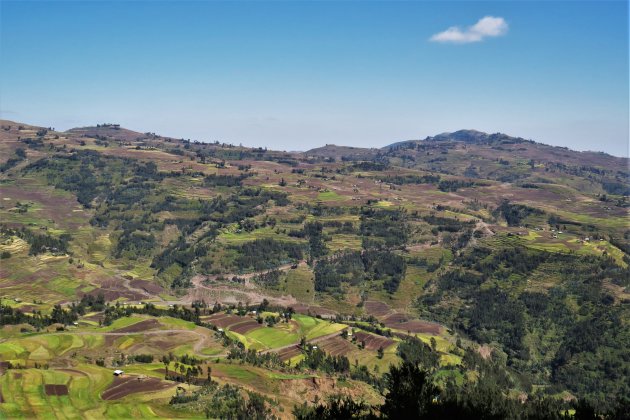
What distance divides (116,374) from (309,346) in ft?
196

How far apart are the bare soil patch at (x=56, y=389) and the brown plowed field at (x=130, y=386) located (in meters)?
6.77

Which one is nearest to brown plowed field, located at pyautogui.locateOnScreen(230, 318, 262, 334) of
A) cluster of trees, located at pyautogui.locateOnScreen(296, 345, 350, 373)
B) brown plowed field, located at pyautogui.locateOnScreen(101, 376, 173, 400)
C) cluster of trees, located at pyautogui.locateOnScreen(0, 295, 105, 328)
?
cluster of trees, located at pyautogui.locateOnScreen(296, 345, 350, 373)

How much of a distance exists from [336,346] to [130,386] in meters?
69.2

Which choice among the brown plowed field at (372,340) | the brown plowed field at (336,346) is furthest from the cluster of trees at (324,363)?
the brown plowed field at (372,340)

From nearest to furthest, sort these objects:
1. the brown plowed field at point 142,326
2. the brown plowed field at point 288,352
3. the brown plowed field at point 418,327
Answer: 1. the brown plowed field at point 288,352
2. the brown plowed field at point 142,326
3. the brown plowed field at point 418,327

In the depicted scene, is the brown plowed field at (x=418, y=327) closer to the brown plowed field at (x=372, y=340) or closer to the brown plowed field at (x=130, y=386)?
the brown plowed field at (x=372, y=340)

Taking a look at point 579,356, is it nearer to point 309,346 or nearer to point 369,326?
point 369,326

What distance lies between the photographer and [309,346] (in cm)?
14738

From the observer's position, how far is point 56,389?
9162 centimetres

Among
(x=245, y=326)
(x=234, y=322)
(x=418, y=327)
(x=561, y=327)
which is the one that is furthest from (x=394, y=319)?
(x=234, y=322)

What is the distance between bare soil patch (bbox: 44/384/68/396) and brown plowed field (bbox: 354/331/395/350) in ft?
280

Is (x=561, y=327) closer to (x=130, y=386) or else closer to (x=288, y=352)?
(x=288, y=352)

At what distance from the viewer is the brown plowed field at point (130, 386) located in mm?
92438

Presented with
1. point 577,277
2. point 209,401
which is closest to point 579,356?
point 577,277
